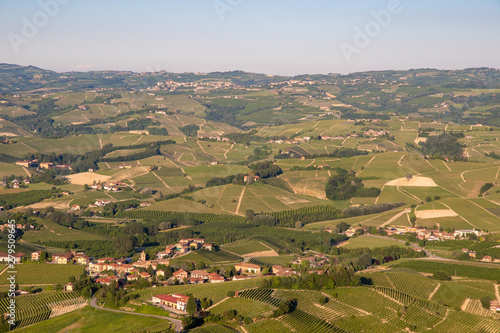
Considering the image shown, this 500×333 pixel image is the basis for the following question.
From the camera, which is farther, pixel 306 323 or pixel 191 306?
pixel 191 306

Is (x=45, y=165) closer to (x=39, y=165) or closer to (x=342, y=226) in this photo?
(x=39, y=165)

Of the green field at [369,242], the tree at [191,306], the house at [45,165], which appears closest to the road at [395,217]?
the green field at [369,242]

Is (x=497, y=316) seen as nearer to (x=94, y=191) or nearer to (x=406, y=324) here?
(x=406, y=324)

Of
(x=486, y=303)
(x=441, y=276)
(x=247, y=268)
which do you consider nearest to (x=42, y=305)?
(x=247, y=268)

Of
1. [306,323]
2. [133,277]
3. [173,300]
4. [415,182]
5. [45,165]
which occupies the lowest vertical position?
[45,165]

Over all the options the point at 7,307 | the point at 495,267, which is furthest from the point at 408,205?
the point at 7,307

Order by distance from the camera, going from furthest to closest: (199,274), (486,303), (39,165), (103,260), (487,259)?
(39,165)
(487,259)
(103,260)
(199,274)
(486,303)

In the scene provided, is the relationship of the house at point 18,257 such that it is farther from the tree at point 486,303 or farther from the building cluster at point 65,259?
the tree at point 486,303
